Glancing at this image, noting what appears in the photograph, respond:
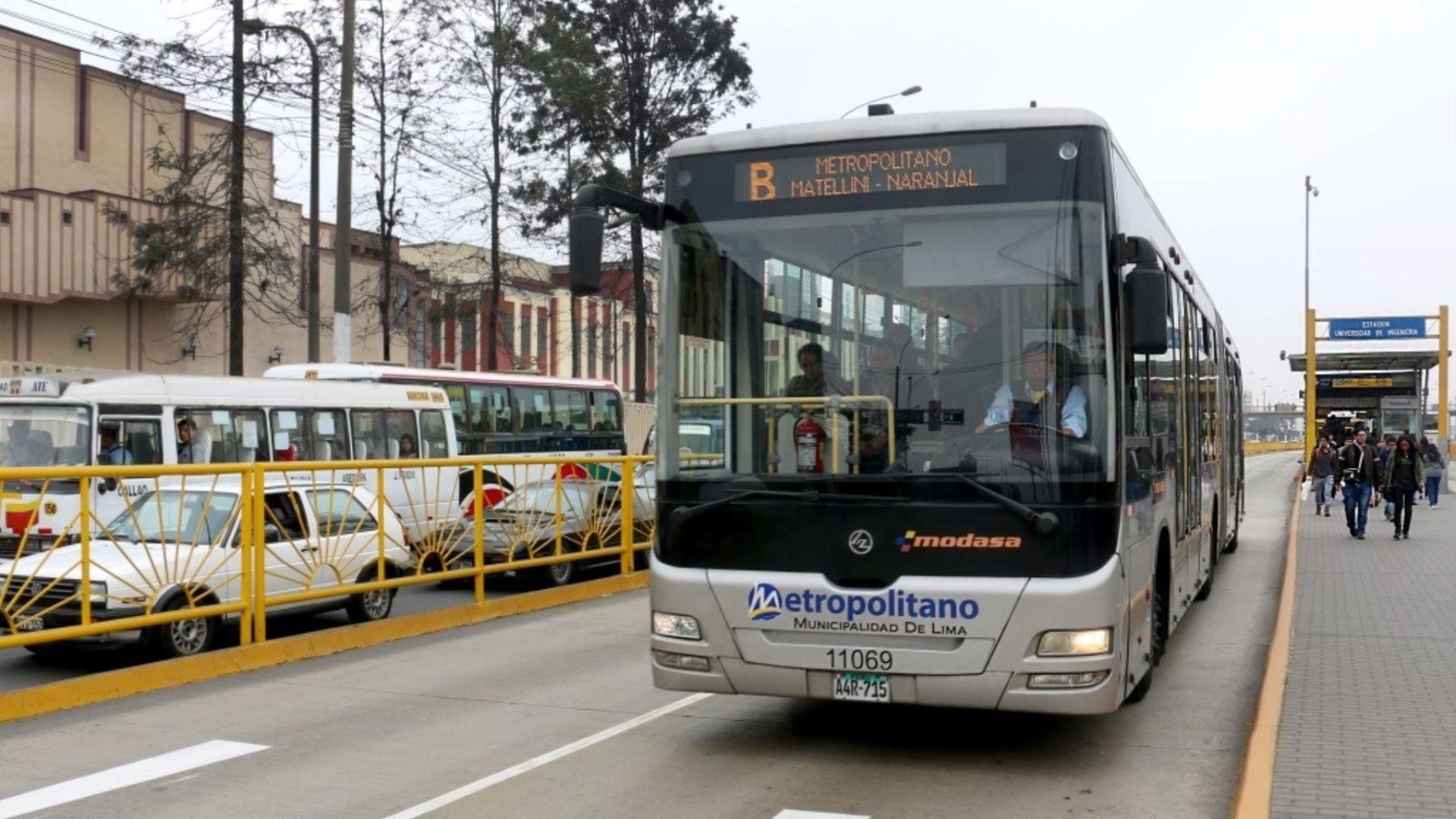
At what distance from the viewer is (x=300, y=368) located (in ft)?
75.4

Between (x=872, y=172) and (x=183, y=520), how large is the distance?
610cm

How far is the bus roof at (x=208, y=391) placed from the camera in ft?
56.4

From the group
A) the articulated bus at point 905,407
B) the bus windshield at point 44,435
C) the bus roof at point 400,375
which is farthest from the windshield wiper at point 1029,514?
the bus roof at point 400,375

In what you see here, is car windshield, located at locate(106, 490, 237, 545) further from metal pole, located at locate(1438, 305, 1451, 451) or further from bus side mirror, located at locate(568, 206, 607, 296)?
metal pole, located at locate(1438, 305, 1451, 451)

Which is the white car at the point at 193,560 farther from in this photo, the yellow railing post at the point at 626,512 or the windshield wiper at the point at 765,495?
the windshield wiper at the point at 765,495

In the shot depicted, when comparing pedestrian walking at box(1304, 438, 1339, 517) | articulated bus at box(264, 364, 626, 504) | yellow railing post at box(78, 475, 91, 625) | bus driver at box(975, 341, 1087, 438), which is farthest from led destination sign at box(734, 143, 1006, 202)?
pedestrian walking at box(1304, 438, 1339, 517)

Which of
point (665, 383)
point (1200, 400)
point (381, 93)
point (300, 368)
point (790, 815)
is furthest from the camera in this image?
point (381, 93)

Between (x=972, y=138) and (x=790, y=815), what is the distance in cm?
341

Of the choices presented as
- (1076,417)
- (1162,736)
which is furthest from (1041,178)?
(1162,736)

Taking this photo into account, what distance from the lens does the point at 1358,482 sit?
22.9m

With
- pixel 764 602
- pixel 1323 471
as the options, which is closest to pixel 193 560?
pixel 764 602

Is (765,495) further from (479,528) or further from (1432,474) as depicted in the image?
(1432,474)

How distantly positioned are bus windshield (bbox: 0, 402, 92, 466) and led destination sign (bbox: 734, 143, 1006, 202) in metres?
12.1

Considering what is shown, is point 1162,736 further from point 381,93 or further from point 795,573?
point 381,93
